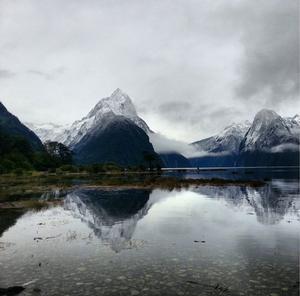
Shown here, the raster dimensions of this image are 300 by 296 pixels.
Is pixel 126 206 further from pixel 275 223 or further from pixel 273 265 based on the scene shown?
pixel 273 265

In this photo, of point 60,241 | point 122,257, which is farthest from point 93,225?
point 122,257

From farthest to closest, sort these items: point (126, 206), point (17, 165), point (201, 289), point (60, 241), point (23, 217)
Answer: point (17, 165), point (126, 206), point (23, 217), point (60, 241), point (201, 289)

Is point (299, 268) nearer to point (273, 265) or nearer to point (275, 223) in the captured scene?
point (273, 265)

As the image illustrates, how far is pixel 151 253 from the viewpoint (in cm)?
2469

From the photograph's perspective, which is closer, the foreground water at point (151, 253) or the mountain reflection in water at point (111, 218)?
the foreground water at point (151, 253)

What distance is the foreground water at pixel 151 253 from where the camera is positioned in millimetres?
18025

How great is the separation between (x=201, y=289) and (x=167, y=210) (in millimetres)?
32266

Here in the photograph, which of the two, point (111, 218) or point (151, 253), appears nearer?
point (151, 253)

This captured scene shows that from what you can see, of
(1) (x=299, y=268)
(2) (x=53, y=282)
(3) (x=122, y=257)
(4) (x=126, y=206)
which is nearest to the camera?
(2) (x=53, y=282)

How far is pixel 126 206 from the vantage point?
176ft

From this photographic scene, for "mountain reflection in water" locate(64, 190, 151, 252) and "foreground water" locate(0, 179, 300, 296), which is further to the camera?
"mountain reflection in water" locate(64, 190, 151, 252)

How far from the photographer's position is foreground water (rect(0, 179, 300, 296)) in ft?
59.1

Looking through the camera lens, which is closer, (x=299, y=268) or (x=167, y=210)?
(x=299, y=268)

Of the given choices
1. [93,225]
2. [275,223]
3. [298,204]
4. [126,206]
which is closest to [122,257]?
[93,225]
